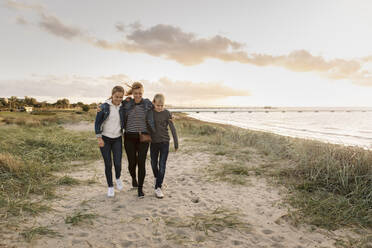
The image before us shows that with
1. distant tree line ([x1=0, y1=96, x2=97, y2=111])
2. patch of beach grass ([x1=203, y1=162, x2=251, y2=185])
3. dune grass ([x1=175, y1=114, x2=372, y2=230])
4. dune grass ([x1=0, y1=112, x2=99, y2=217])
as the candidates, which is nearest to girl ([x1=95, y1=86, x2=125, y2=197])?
dune grass ([x1=0, y1=112, x2=99, y2=217])

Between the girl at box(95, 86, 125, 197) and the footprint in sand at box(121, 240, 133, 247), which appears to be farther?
the girl at box(95, 86, 125, 197)

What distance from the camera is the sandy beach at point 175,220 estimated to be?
3.36 metres

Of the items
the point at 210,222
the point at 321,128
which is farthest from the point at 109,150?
the point at 321,128

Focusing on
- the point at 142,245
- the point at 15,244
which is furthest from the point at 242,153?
the point at 15,244

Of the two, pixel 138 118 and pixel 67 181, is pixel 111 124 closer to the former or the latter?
→ pixel 138 118

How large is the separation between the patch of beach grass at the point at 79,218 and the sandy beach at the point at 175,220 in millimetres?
18

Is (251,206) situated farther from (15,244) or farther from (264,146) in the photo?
(264,146)

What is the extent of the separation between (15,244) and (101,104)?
257 cm

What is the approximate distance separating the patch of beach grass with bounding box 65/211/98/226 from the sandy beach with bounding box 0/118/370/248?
18 millimetres

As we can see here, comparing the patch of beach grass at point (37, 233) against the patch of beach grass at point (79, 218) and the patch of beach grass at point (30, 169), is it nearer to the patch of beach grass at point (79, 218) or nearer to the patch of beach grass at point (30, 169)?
the patch of beach grass at point (79, 218)

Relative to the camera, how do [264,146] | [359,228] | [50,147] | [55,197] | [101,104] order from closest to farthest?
1. [359,228]
2. [101,104]
3. [55,197]
4. [50,147]
5. [264,146]

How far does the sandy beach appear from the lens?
3.36 meters

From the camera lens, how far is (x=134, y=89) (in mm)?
4559

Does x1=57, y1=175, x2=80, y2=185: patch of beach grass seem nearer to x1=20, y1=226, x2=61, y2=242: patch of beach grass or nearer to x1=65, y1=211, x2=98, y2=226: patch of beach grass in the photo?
x1=65, y1=211, x2=98, y2=226: patch of beach grass
